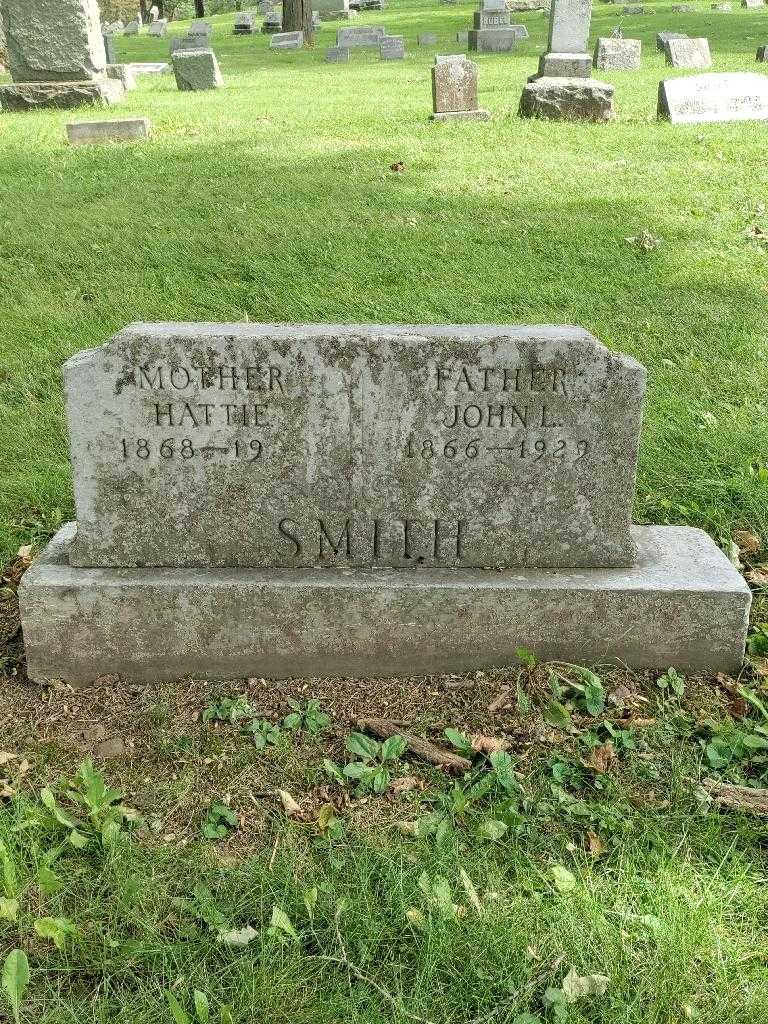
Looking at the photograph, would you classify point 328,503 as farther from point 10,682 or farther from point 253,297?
point 253,297

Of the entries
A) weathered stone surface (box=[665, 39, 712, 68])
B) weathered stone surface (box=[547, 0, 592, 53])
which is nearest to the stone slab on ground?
weathered stone surface (box=[547, 0, 592, 53])

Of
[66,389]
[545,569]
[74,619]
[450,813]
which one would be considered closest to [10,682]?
[74,619]

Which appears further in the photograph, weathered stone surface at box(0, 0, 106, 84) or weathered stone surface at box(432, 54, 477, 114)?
weathered stone surface at box(0, 0, 106, 84)

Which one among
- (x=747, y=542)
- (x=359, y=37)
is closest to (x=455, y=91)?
(x=747, y=542)

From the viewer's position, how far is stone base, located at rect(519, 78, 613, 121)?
11609 millimetres

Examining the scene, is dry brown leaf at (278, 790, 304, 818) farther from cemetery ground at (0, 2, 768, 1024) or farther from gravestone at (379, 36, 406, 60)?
gravestone at (379, 36, 406, 60)

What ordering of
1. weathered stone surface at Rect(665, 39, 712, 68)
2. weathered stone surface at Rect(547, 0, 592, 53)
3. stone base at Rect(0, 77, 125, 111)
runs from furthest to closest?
1. weathered stone surface at Rect(665, 39, 712, 68)
2. weathered stone surface at Rect(547, 0, 592, 53)
3. stone base at Rect(0, 77, 125, 111)

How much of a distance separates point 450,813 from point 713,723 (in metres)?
0.98

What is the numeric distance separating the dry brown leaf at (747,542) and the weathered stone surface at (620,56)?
55.0ft

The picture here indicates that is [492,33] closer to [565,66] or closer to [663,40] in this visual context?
[663,40]

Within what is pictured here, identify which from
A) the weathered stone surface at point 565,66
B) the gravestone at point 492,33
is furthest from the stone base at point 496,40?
the weathered stone surface at point 565,66

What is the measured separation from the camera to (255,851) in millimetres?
2598

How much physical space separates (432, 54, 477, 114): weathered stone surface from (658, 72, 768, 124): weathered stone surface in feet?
8.12

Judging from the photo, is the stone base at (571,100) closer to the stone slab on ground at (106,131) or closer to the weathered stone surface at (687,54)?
the stone slab on ground at (106,131)
